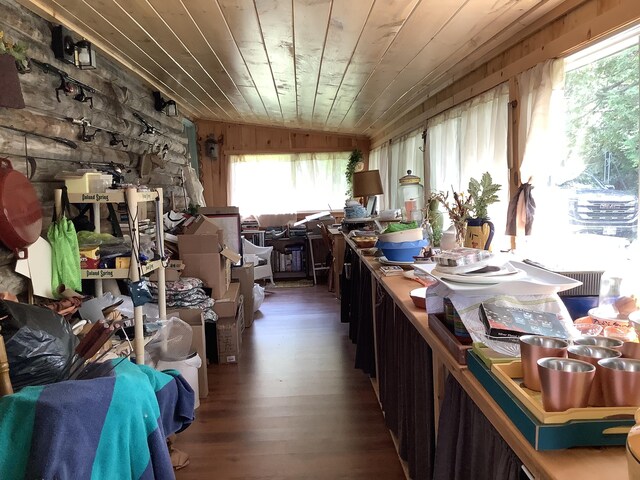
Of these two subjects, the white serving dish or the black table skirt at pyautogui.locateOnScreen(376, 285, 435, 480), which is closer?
the white serving dish

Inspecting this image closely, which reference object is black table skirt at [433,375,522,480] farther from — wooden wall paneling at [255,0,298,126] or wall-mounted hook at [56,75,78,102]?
wall-mounted hook at [56,75,78,102]

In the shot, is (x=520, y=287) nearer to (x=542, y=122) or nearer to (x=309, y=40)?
(x=542, y=122)

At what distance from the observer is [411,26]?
254 cm

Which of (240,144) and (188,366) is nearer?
(188,366)

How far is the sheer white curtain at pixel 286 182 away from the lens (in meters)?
7.94

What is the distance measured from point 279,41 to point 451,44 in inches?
40.7

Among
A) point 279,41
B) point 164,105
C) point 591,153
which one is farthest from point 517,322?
point 164,105

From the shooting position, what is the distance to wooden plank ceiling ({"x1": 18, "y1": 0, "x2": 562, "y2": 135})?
238 cm

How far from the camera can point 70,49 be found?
2.67 m

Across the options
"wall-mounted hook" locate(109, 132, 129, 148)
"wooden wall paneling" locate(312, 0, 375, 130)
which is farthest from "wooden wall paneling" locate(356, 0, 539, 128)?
"wall-mounted hook" locate(109, 132, 129, 148)

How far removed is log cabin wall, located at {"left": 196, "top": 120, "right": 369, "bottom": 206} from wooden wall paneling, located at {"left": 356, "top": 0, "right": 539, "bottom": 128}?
3.29m

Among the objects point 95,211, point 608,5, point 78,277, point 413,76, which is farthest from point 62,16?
point 608,5

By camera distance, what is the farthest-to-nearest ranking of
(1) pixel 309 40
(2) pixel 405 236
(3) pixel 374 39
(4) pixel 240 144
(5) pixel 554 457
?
(4) pixel 240 144 < (1) pixel 309 40 < (3) pixel 374 39 < (2) pixel 405 236 < (5) pixel 554 457

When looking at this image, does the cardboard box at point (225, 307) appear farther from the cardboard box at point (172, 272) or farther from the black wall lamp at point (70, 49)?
the black wall lamp at point (70, 49)
